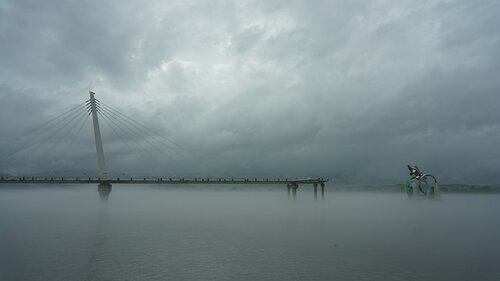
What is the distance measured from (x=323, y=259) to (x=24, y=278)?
25.2 m

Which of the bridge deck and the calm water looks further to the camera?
the bridge deck

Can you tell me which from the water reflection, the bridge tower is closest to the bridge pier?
the bridge tower

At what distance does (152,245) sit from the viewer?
140ft

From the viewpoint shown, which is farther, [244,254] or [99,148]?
[99,148]

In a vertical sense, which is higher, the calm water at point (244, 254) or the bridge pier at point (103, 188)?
the bridge pier at point (103, 188)

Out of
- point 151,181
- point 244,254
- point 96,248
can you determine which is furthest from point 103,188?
point 244,254

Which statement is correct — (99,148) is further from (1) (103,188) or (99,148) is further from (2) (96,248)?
(2) (96,248)

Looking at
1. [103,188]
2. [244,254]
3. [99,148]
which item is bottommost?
[244,254]

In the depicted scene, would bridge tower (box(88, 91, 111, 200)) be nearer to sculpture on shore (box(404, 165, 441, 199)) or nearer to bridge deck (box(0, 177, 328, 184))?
bridge deck (box(0, 177, 328, 184))

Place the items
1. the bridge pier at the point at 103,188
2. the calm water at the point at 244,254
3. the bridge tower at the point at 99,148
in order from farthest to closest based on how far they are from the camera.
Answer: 1. the bridge pier at the point at 103,188
2. the bridge tower at the point at 99,148
3. the calm water at the point at 244,254

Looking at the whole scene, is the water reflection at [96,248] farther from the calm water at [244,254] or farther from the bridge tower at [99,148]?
the bridge tower at [99,148]

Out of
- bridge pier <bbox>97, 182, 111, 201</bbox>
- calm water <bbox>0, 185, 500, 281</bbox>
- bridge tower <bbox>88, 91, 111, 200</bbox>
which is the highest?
bridge tower <bbox>88, 91, 111, 200</bbox>

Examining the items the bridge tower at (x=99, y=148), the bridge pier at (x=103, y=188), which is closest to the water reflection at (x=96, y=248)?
the bridge tower at (x=99, y=148)

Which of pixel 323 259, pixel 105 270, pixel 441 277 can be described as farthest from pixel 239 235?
pixel 441 277
